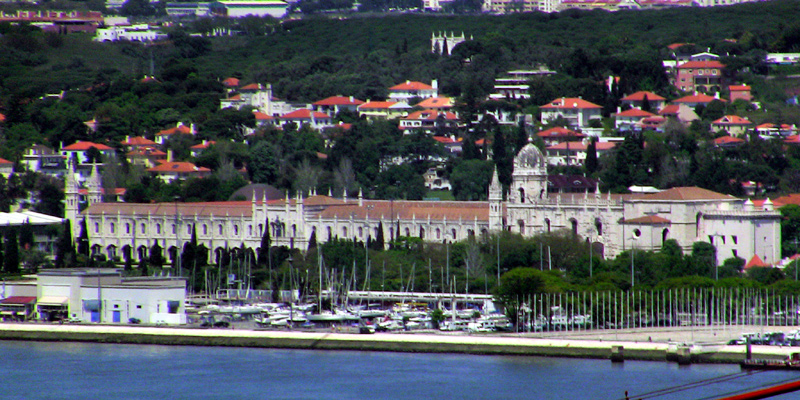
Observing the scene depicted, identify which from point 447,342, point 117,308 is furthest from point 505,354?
point 117,308

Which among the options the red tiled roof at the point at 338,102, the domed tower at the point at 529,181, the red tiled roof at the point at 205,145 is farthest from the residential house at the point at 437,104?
the domed tower at the point at 529,181

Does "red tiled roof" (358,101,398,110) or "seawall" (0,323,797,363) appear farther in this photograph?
"red tiled roof" (358,101,398,110)

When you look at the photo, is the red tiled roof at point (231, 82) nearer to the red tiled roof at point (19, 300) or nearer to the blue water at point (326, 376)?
the red tiled roof at point (19, 300)

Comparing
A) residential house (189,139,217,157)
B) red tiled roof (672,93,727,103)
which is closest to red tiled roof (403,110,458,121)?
residential house (189,139,217,157)

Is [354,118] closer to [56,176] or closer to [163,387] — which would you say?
[56,176]

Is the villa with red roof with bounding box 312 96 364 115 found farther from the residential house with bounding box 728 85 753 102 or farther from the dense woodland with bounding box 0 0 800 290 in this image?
the residential house with bounding box 728 85 753 102

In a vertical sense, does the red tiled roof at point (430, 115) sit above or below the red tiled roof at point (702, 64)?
below

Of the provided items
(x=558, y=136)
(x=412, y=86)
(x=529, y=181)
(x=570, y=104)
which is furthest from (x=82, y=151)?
(x=529, y=181)
